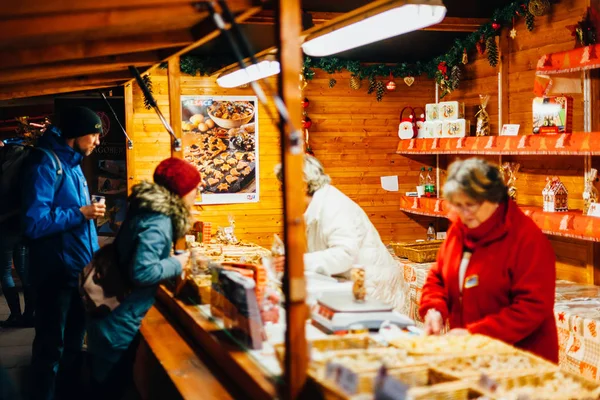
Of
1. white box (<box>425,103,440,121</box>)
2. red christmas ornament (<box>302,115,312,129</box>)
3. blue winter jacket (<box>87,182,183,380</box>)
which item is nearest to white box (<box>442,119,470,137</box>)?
white box (<box>425,103,440,121</box>)

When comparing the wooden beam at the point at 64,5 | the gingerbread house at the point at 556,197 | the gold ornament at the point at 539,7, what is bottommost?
the gingerbread house at the point at 556,197

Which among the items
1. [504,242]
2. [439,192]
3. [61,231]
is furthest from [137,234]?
[439,192]

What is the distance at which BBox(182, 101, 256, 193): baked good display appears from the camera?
28.1 ft

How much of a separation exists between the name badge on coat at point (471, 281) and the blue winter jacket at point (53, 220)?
254cm

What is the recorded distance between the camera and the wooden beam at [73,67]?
439 cm

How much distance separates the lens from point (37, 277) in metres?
4.43

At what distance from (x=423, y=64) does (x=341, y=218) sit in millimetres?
5386

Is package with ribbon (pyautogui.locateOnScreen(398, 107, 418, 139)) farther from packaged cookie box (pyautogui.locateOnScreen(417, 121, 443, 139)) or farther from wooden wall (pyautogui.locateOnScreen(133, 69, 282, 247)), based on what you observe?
wooden wall (pyautogui.locateOnScreen(133, 69, 282, 247))

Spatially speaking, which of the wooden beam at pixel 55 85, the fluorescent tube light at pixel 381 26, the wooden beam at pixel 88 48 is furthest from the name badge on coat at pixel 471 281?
the wooden beam at pixel 55 85

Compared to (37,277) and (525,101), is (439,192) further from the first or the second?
(37,277)

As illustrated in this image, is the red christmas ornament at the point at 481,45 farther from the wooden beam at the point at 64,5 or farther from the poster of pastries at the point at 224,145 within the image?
the wooden beam at the point at 64,5

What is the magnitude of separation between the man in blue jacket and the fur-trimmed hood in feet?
3.14

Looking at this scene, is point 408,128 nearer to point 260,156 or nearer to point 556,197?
point 260,156

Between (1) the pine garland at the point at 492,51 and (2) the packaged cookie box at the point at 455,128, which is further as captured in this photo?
(2) the packaged cookie box at the point at 455,128
